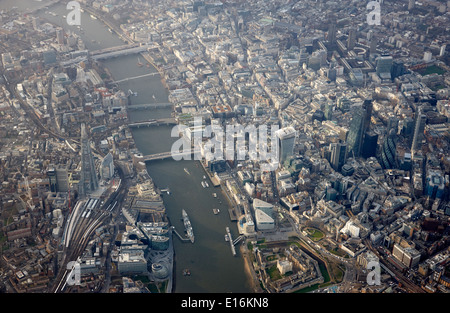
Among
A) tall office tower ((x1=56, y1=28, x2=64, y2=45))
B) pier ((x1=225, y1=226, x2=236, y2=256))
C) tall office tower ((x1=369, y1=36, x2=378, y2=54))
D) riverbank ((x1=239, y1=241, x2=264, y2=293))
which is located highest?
tall office tower ((x1=56, y1=28, x2=64, y2=45))

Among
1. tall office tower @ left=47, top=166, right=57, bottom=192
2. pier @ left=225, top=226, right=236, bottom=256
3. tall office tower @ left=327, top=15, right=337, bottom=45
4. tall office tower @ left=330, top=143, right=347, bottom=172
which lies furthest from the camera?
tall office tower @ left=327, top=15, right=337, bottom=45

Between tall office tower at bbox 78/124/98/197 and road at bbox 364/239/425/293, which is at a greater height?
tall office tower at bbox 78/124/98/197

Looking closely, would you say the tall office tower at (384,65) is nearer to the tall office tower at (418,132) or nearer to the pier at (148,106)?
the tall office tower at (418,132)

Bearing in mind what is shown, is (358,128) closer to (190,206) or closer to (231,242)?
(190,206)

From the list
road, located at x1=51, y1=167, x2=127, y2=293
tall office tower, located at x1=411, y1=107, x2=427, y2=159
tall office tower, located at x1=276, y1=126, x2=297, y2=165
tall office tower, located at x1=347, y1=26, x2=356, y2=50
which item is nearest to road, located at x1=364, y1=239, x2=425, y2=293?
tall office tower, located at x1=276, y1=126, x2=297, y2=165

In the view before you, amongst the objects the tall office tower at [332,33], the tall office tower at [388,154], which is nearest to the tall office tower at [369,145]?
the tall office tower at [388,154]

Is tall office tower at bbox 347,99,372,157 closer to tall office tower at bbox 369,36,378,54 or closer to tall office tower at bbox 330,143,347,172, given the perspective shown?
tall office tower at bbox 330,143,347,172

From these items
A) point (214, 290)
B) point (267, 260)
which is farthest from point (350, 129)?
point (214, 290)

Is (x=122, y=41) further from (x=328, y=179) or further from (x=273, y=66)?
(x=328, y=179)
